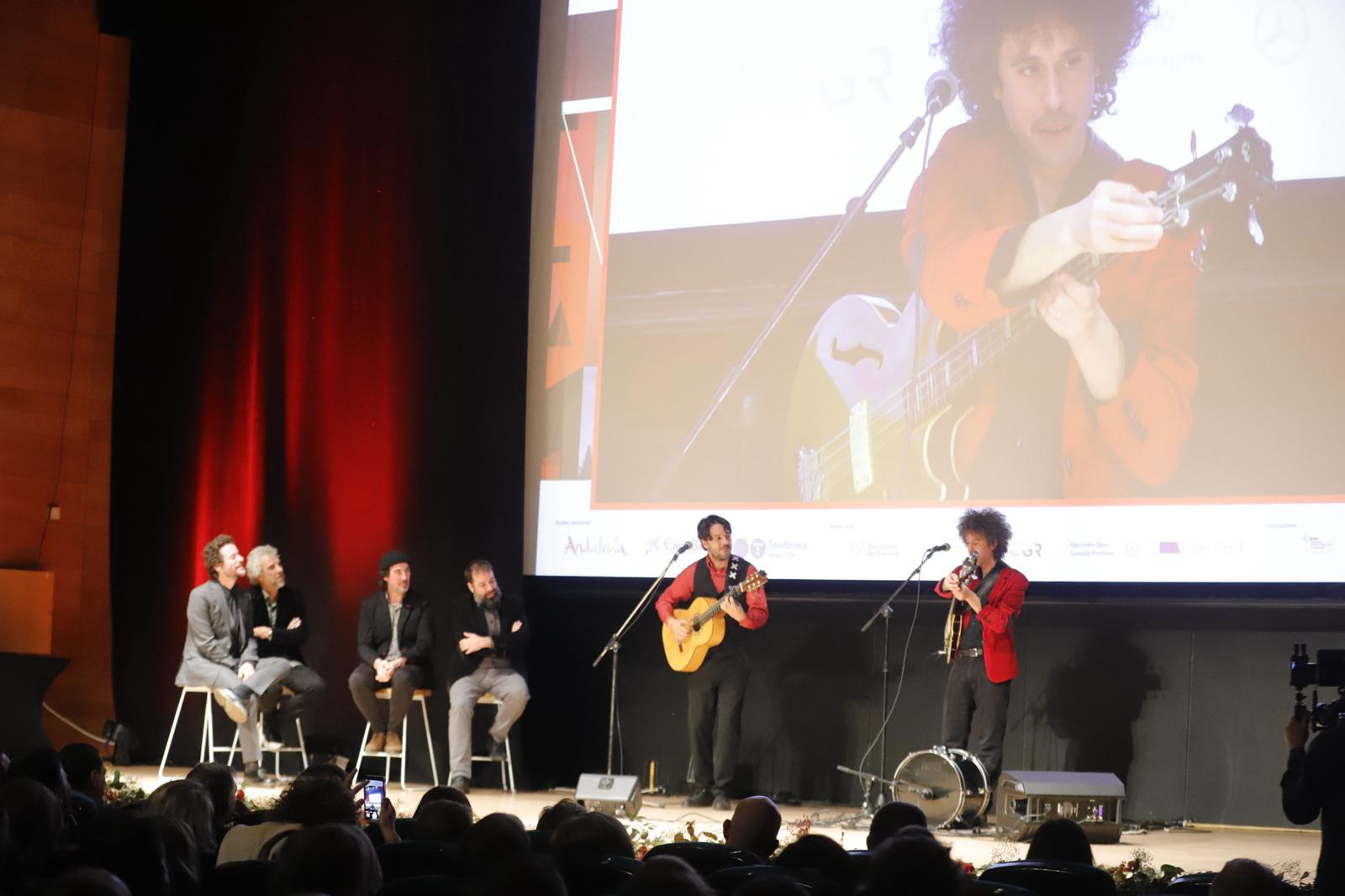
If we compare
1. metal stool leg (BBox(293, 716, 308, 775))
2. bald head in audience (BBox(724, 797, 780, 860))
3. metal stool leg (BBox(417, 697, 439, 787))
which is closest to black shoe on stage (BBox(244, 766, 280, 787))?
metal stool leg (BBox(293, 716, 308, 775))

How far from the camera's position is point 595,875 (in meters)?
2.76

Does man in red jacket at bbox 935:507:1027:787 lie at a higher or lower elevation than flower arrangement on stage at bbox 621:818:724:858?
higher

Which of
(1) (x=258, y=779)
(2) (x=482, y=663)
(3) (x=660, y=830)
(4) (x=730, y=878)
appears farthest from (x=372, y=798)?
(1) (x=258, y=779)

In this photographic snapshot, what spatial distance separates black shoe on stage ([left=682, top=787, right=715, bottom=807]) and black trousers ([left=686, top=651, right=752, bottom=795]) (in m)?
→ 0.03

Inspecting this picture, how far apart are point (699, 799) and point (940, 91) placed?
11.8 feet

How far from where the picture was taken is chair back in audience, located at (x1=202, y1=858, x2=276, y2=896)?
103 inches

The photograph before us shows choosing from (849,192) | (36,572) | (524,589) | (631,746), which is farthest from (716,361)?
(36,572)

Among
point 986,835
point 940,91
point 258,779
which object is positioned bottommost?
point 258,779

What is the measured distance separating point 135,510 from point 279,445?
1.14 meters

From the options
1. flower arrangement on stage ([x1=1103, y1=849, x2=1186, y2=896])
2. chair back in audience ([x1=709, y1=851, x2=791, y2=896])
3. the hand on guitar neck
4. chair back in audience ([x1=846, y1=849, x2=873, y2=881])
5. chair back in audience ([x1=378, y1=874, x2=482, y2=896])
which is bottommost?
flower arrangement on stage ([x1=1103, y1=849, x2=1186, y2=896])

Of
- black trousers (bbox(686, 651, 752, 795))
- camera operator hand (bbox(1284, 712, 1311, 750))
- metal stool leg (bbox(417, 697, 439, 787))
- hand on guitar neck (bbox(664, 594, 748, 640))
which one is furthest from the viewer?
metal stool leg (bbox(417, 697, 439, 787))

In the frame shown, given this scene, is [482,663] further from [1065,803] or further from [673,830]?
[1065,803]

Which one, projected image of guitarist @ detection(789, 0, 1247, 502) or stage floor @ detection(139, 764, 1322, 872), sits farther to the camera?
projected image of guitarist @ detection(789, 0, 1247, 502)

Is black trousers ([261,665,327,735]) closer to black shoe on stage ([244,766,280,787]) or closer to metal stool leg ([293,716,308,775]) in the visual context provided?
metal stool leg ([293,716,308,775])
